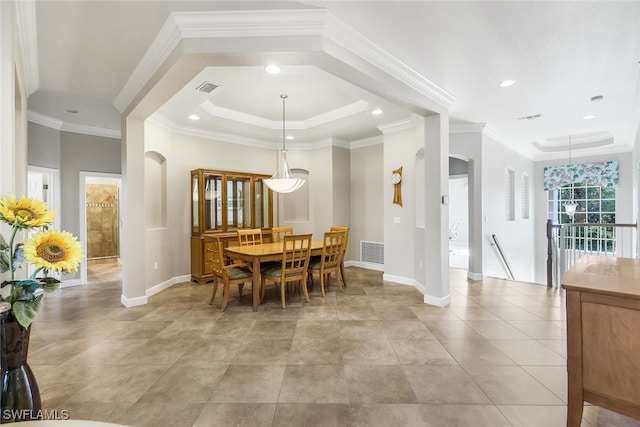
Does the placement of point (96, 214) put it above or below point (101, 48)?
below

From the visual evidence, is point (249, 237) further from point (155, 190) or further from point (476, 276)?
point (476, 276)

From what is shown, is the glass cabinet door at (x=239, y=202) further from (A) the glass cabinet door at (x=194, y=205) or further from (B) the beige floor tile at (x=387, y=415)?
(B) the beige floor tile at (x=387, y=415)

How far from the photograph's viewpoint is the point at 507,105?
4156mm

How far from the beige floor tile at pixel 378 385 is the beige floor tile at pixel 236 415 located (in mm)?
551

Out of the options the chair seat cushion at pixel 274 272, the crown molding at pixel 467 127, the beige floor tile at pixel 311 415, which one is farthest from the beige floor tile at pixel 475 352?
the crown molding at pixel 467 127

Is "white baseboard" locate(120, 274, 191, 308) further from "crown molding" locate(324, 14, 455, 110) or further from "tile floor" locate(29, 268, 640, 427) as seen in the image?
"crown molding" locate(324, 14, 455, 110)

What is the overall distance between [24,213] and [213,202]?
156 inches

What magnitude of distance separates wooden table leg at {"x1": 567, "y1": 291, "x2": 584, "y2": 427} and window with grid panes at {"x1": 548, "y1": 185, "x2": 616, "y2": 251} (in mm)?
7568

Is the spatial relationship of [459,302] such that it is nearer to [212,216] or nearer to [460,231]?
[212,216]

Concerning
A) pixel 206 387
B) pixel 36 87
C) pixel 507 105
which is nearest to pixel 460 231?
pixel 507 105

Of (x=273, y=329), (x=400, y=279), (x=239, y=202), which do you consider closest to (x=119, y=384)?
(x=273, y=329)

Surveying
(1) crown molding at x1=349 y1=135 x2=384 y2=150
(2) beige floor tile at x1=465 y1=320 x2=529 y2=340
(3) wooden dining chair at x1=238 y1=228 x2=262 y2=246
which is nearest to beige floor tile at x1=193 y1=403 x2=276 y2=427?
(2) beige floor tile at x1=465 y1=320 x2=529 y2=340

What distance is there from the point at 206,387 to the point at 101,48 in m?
3.02

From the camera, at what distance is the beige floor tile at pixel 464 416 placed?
1.73 m
